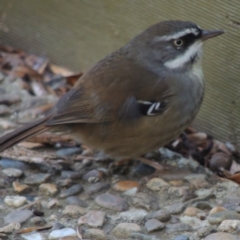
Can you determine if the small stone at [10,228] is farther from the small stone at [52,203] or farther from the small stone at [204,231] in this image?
the small stone at [204,231]

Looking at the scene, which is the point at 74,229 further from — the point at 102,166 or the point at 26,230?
the point at 102,166

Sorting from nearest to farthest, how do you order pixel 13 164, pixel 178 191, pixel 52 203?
pixel 52 203 → pixel 178 191 → pixel 13 164

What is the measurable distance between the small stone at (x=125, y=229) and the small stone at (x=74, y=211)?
0.34 meters

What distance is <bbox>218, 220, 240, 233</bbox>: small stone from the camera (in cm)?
424

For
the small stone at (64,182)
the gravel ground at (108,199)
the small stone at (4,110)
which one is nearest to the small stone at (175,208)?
the gravel ground at (108,199)

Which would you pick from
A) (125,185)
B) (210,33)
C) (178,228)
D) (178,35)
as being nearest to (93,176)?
(125,185)

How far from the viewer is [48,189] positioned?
16.1 feet

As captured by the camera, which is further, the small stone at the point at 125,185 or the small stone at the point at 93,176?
the small stone at the point at 93,176

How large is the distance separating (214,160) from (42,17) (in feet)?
8.13

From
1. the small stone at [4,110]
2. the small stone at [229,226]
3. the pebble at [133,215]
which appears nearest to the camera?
the small stone at [229,226]

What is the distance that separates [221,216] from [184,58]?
53.2 inches

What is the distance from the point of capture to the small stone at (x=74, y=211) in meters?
4.58

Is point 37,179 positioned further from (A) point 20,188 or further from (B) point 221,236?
(B) point 221,236

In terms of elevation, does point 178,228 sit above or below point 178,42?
below
